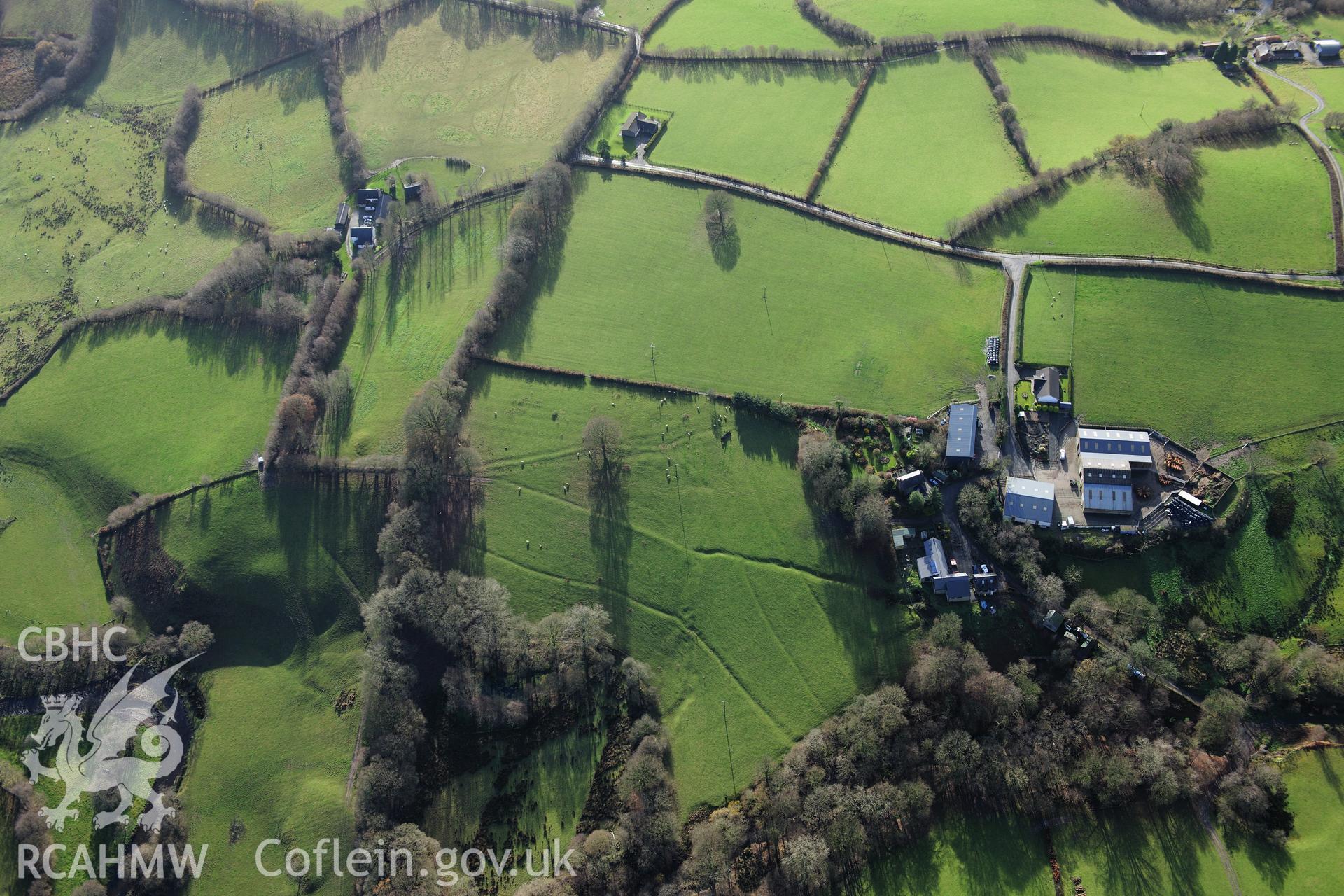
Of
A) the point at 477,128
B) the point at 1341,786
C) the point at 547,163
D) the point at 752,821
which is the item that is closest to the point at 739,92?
the point at 547,163

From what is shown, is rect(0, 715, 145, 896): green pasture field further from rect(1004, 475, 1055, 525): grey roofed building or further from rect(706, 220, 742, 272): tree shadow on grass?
rect(1004, 475, 1055, 525): grey roofed building

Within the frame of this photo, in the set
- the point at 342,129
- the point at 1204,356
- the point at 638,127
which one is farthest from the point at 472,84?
the point at 1204,356

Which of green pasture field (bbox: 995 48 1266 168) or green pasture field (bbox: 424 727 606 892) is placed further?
green pasture field (bbox: 995 48 1266 168)

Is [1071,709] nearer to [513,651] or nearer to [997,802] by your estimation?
[997,802]

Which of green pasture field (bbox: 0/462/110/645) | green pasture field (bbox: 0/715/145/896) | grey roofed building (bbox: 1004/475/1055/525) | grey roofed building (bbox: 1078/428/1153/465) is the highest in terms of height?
grey roofed building (bbox: 1078/428/1153/465)

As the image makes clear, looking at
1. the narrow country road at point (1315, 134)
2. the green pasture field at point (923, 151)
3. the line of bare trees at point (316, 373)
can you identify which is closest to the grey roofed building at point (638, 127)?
the green pasture field at point (923, 151)

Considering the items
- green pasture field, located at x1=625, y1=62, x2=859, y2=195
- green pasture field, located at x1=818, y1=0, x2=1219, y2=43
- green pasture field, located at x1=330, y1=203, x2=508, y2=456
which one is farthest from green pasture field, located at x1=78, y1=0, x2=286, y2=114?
green pasture field, located at x1=818, y1=0, x2=1219, y2=43
